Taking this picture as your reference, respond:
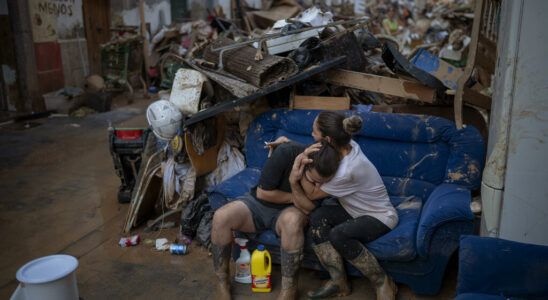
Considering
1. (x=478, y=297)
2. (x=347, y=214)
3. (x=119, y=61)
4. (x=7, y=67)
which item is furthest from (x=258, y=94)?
Answer: (x=119, y=61)

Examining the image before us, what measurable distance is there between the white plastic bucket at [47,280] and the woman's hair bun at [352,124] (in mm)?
1861

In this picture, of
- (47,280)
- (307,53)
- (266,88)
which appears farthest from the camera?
(307,53)

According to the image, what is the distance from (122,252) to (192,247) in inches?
24.4

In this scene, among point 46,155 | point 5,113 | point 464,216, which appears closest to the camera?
point 464,216

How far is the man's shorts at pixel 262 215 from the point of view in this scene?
3.48 m

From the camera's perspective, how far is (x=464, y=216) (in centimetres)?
304

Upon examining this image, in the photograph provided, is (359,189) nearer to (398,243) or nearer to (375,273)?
(398,243)

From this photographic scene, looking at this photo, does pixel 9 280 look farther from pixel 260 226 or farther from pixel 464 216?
pixel 464 216

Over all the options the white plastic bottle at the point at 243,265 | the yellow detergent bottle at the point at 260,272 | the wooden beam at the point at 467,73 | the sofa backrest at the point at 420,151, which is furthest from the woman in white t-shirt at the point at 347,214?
the wooden beam at the point at 467,73

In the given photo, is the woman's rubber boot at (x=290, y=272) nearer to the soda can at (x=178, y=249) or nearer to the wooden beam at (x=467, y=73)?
the soda can at (x=178, y=249)

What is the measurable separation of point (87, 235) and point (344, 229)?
8.56 feet

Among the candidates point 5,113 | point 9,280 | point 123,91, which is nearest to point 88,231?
point 9,280

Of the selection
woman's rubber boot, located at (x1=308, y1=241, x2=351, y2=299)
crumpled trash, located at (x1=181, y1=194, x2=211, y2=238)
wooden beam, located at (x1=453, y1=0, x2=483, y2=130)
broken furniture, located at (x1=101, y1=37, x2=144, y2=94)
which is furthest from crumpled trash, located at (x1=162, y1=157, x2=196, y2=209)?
broken furniture, located at (x1=101, y1=37, x2=144, y2=94)

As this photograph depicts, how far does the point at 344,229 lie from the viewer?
126 inches
